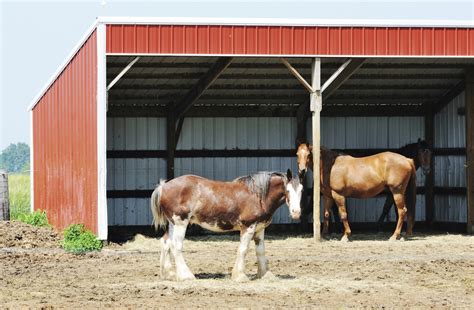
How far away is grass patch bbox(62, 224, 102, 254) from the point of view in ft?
60.2

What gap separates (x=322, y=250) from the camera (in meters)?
18.7

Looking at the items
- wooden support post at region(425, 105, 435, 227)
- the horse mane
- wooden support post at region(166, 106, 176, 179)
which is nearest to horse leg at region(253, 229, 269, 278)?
the horse mane

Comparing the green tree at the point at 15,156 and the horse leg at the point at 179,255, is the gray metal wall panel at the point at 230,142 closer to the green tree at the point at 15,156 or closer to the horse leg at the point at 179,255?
the horse leg at the point at 179,255

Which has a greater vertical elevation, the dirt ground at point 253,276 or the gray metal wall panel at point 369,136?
the gray metal wall panel at point 369,136

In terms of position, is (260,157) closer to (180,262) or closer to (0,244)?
(0,244)

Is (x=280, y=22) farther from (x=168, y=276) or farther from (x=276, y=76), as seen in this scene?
(x=168, y=276)

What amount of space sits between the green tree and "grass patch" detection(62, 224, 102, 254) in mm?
109237

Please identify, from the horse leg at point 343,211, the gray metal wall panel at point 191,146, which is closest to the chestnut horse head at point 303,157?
the horse leg at point 343,211

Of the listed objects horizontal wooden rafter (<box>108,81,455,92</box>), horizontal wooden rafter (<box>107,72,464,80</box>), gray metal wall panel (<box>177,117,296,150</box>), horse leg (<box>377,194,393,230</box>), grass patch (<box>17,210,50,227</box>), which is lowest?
grass patch (<box>17,210,50,227</box>)

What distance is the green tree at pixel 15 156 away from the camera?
130 m

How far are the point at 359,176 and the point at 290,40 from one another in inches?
134

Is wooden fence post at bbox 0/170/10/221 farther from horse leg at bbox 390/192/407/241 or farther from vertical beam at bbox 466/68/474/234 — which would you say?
vertical beam at bbox 466/68/474/234

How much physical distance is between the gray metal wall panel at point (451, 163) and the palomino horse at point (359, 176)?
268 cm

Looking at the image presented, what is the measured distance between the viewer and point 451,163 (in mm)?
24328
